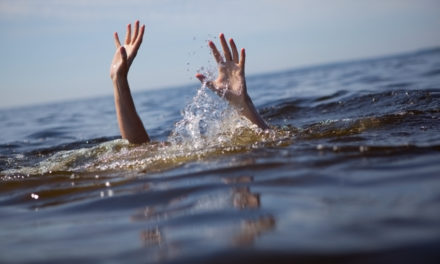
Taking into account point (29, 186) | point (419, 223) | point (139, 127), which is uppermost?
point (139, 127)

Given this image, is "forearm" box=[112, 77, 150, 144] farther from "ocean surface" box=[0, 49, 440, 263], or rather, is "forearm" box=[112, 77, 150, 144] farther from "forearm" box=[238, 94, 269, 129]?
"forearm" box=[238, 94, 269, 129]

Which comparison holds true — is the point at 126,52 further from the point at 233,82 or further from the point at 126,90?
the point at 233,82

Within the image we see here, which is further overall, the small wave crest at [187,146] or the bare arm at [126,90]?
the bare arm at [126,90]

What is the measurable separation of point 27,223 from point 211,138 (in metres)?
2.48

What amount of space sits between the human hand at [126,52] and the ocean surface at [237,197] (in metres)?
0.81

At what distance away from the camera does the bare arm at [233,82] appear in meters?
5.10

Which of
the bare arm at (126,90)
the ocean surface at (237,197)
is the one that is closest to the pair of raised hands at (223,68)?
the bare arm at (126,90)

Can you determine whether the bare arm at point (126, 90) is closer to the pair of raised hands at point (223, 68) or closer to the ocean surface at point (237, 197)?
the pair of raised hands at point (223, 68)

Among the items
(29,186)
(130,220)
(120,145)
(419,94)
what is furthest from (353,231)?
(419,94)

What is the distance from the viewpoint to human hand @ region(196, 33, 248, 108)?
5.09 meters

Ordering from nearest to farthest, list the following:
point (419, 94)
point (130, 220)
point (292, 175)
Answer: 1. point (130, 220)
2. point (292, 175)
3. point (419, 94)

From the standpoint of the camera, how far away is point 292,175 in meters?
3.28

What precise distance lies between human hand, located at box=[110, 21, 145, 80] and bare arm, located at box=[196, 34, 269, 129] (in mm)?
767

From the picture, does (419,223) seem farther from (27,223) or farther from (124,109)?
(124,109)
